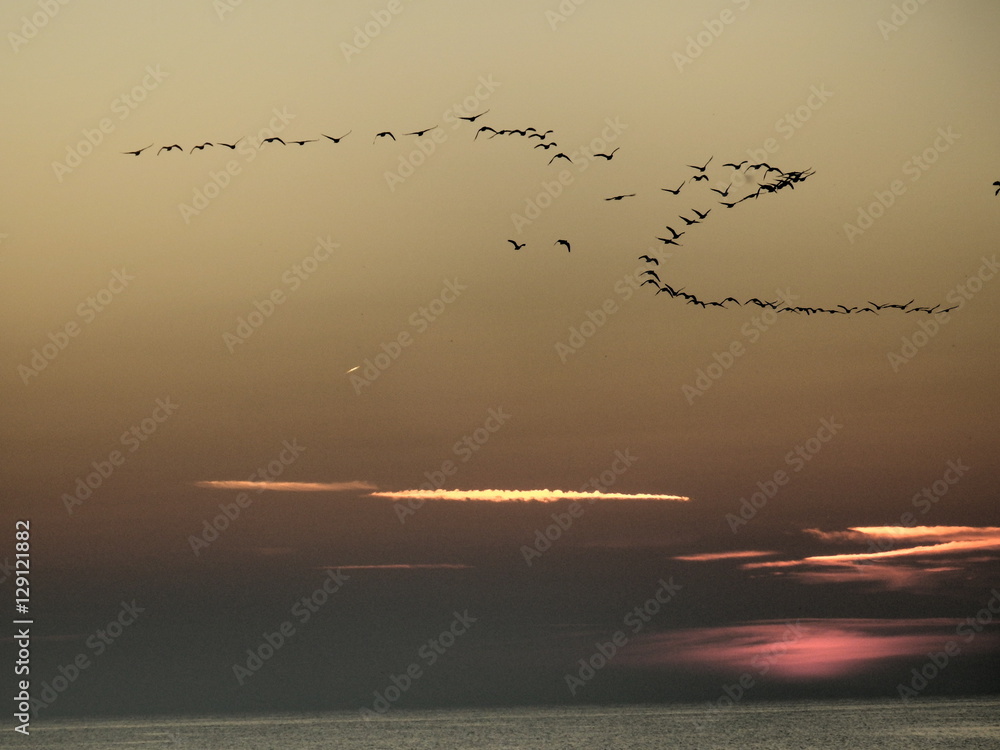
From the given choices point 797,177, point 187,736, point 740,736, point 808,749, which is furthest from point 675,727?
point 797,177

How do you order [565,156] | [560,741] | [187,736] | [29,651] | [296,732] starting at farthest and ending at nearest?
[296,732], [187,736], [560,741], [565,156], [29,651]

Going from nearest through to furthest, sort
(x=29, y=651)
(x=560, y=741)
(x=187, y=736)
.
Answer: (x=29, y=651) → (x=560, y=741) → (x=187, y=736)

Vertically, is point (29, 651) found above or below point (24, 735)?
above

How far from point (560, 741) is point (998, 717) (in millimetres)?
72704

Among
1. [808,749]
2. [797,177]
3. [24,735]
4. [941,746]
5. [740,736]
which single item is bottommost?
[24,735]

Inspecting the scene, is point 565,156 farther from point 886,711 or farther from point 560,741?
point 886,711

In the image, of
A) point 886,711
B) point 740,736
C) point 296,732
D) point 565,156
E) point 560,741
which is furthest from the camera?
point 886,711

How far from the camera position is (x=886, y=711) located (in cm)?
18888

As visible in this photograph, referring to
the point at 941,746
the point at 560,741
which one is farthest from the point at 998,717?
the point at 560,741

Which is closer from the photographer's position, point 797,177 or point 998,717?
point 797,177

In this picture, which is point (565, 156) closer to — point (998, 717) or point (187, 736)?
point (187, 736)

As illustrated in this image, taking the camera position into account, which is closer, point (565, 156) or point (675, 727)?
point (565, 156)

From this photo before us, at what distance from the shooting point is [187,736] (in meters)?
150

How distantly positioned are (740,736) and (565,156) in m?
118
